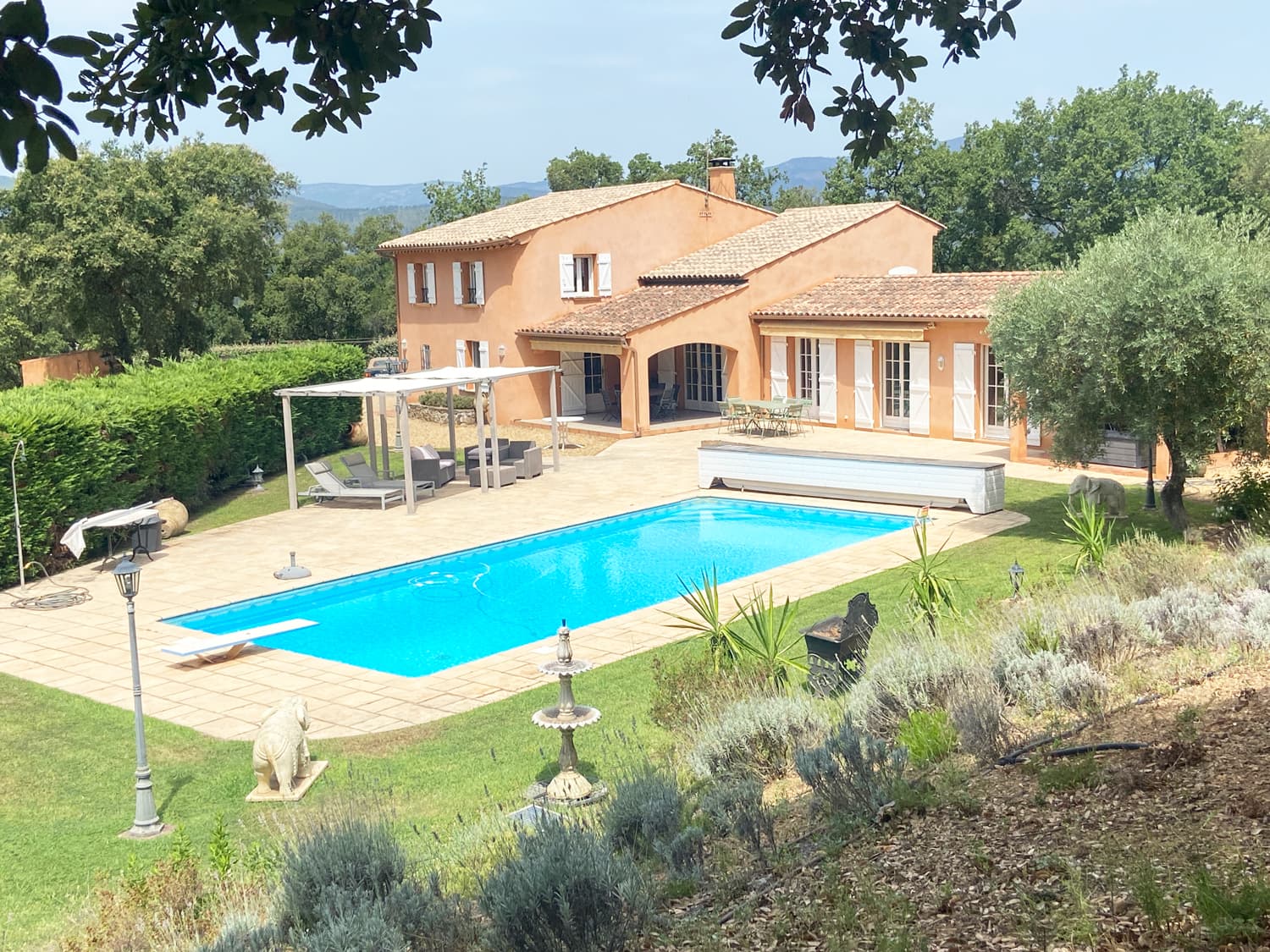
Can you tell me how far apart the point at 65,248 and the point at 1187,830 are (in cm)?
2899

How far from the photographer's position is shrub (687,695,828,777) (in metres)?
7.36

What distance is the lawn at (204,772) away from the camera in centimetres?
805

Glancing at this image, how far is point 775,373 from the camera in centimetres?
2912

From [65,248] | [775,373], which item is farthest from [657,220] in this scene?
[65,248]

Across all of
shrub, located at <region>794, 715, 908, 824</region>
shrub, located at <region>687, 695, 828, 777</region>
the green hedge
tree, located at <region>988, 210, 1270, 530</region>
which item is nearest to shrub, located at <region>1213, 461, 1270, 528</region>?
tree, located at <region>988, 210, 1270, 530</region>

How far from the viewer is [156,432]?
63.2 feet

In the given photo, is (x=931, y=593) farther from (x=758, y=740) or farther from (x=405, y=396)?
(x=405, y=396)

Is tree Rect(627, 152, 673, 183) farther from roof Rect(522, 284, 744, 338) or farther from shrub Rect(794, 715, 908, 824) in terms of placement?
shrub Rect(794, 715, 908, 824)

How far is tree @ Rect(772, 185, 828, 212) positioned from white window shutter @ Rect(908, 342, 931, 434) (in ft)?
75.7

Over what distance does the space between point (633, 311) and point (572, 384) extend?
Result: 2939 mm

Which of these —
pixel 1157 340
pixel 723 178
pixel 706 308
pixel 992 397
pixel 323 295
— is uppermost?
pixel 723 178

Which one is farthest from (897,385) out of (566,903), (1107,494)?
(566,903)

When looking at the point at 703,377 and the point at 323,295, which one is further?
the point at 323,295

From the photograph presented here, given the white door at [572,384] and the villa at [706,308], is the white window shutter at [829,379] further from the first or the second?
the white door at [572,384]
